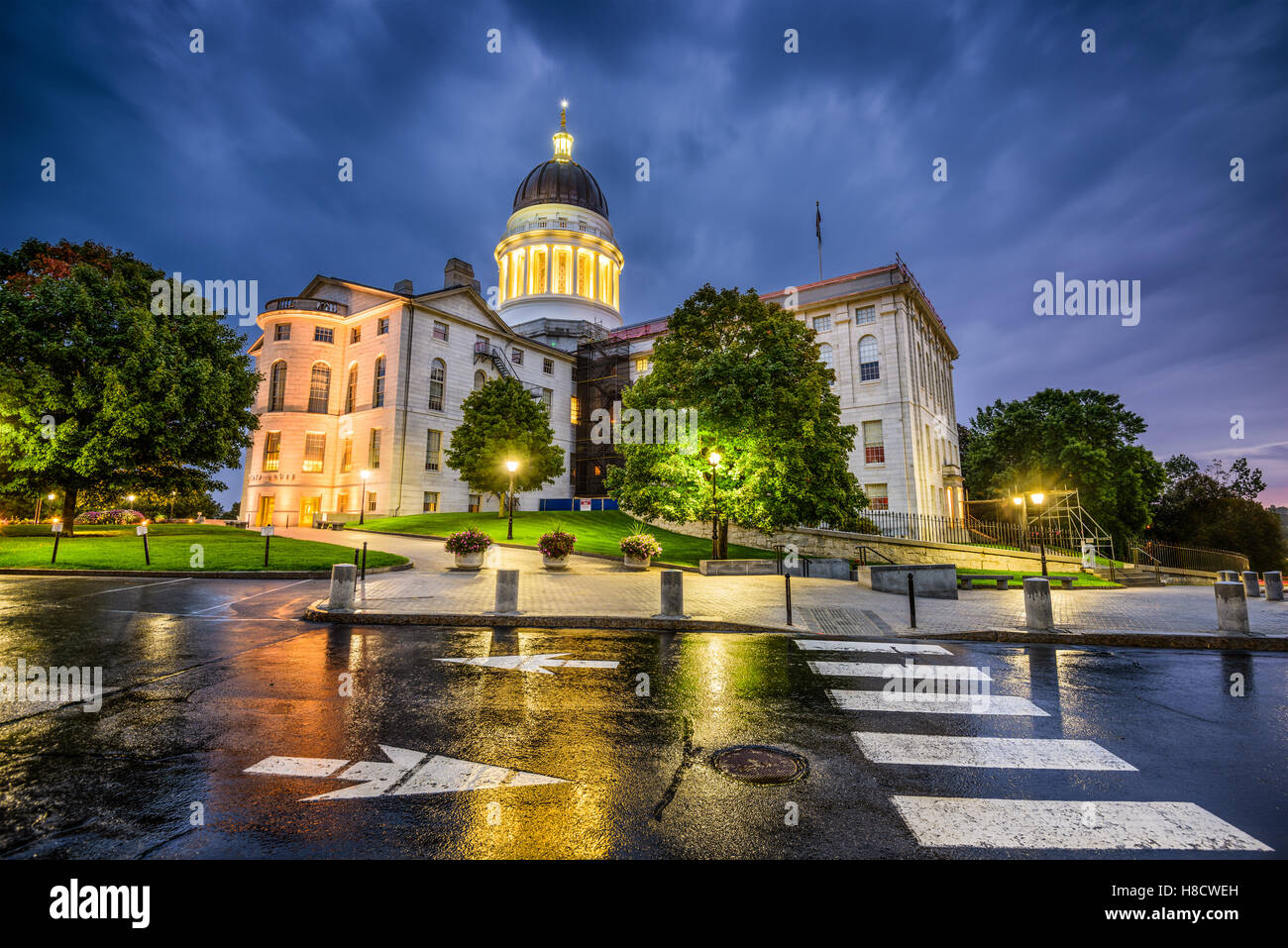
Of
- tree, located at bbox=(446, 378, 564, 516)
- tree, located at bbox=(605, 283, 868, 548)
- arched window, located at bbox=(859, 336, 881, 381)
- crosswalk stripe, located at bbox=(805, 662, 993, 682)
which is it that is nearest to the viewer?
crosswalk stripe, located at bbox=(805, 662, 993, 682)

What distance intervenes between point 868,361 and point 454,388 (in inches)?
1299

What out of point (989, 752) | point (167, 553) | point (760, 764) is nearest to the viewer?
point (760, 764)

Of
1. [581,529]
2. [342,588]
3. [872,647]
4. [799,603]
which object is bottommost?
[872,647]

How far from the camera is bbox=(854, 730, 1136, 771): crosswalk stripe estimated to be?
409 cm

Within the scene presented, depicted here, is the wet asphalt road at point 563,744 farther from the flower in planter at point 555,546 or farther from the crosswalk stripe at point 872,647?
the flower in planter at point 555,546

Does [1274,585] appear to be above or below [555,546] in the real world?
below

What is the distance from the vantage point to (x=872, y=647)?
8.56 meters

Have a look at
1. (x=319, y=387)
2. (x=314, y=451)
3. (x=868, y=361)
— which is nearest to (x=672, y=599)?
(x=868, y=361)

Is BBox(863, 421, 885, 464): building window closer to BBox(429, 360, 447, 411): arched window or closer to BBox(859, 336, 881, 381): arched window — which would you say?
BBox(859, 336, 881, 381): arched window

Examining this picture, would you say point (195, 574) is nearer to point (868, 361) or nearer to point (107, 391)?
point (107, 391)

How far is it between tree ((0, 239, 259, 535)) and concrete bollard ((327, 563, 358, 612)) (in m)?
19.7

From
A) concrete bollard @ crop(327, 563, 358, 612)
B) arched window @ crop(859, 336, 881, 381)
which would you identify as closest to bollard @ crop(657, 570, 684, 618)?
concrete bollard @ crop(327, 563, 358, 612)
